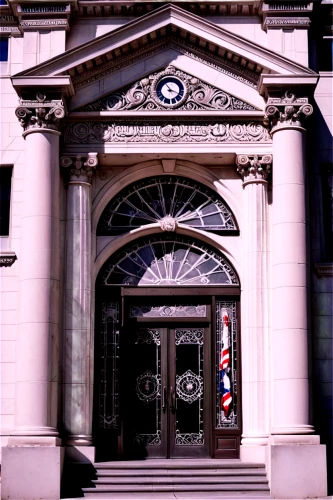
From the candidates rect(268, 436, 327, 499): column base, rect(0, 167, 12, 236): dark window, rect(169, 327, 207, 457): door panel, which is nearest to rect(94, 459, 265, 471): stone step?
rect(268, 436, 327, 499): column base

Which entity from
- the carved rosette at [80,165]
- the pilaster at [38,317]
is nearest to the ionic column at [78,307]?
the carved rosette at [80,165]

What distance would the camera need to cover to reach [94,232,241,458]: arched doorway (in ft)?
65.5

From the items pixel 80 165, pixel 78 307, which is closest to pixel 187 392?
pixel 78 307

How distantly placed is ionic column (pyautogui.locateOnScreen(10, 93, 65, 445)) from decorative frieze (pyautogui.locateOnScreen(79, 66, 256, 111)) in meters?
1.18

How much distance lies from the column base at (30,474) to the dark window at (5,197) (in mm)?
4757

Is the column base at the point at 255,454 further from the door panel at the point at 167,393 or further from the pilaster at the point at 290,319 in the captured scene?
the door panel at the point at 167,393

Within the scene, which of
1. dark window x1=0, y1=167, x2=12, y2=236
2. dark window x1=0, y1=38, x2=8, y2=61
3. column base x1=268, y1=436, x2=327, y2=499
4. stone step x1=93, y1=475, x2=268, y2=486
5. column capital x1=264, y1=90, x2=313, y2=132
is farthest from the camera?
dark window x1=0, y1=38, x2=8, y2=61

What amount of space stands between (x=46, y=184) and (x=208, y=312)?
4153mm

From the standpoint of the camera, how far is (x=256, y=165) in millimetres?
20000

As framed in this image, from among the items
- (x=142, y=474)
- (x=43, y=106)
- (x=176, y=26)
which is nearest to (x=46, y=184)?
(x=43, y=106)

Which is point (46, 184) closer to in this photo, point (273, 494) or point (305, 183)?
point (305, 183)

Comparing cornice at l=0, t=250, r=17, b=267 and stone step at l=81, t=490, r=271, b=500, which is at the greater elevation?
cornice at l=0, t=250, r=17, b=267

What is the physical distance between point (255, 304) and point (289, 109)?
12.4 ft

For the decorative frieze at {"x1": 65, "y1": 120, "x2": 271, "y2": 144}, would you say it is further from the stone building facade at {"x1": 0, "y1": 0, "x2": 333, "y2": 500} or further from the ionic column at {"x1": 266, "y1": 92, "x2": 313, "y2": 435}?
the ionic column at {"x1": 266, "y1": 92, "x2": 313, "y2": 435}
